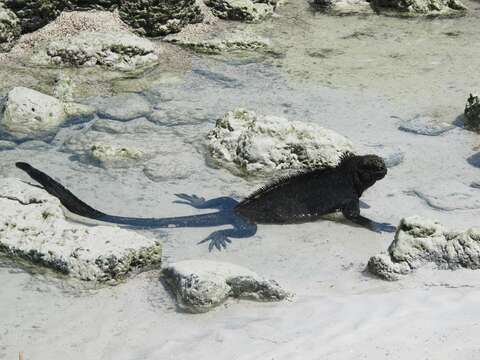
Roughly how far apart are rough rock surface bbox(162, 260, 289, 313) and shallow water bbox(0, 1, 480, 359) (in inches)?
2.3

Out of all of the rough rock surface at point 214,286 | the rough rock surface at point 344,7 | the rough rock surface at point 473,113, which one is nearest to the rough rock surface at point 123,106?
the rough rock surface at point 214,286

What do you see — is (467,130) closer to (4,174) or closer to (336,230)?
(336,230)

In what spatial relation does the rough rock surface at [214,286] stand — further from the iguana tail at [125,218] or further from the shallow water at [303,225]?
the iguana tail at [125,218]

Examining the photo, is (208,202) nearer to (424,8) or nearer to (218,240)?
(218,240)

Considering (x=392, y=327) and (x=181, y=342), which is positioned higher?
(x=392, y=327)

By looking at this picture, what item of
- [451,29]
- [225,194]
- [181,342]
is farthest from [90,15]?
[181,342]

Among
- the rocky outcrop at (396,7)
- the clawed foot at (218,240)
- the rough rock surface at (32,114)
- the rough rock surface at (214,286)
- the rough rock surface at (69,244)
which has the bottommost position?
the rough rock surface at (32,114)

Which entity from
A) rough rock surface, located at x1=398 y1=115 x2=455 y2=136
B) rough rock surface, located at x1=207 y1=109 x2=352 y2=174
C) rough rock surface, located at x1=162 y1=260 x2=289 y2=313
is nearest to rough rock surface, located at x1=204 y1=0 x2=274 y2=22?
rough rock surface, located at x1=398 y1=115 x2=455 y2=136

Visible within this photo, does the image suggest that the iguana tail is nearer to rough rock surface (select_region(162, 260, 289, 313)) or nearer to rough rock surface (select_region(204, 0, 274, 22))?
rough rock surface (select_region(162, 260, 289, 313))

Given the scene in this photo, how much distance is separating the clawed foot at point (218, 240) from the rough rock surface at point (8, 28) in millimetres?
3961

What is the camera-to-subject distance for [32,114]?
641 cm

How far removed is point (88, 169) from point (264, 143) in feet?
4.47

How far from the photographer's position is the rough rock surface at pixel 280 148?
580 cm

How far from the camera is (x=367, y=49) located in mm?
8312
